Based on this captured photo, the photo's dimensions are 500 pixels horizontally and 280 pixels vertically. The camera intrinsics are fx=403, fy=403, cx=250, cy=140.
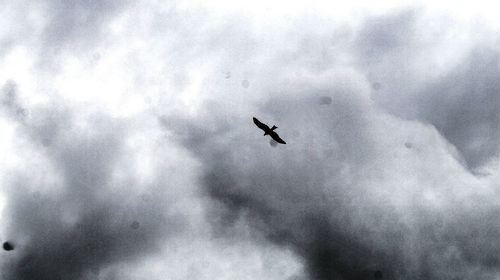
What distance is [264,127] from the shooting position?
8762 cm
